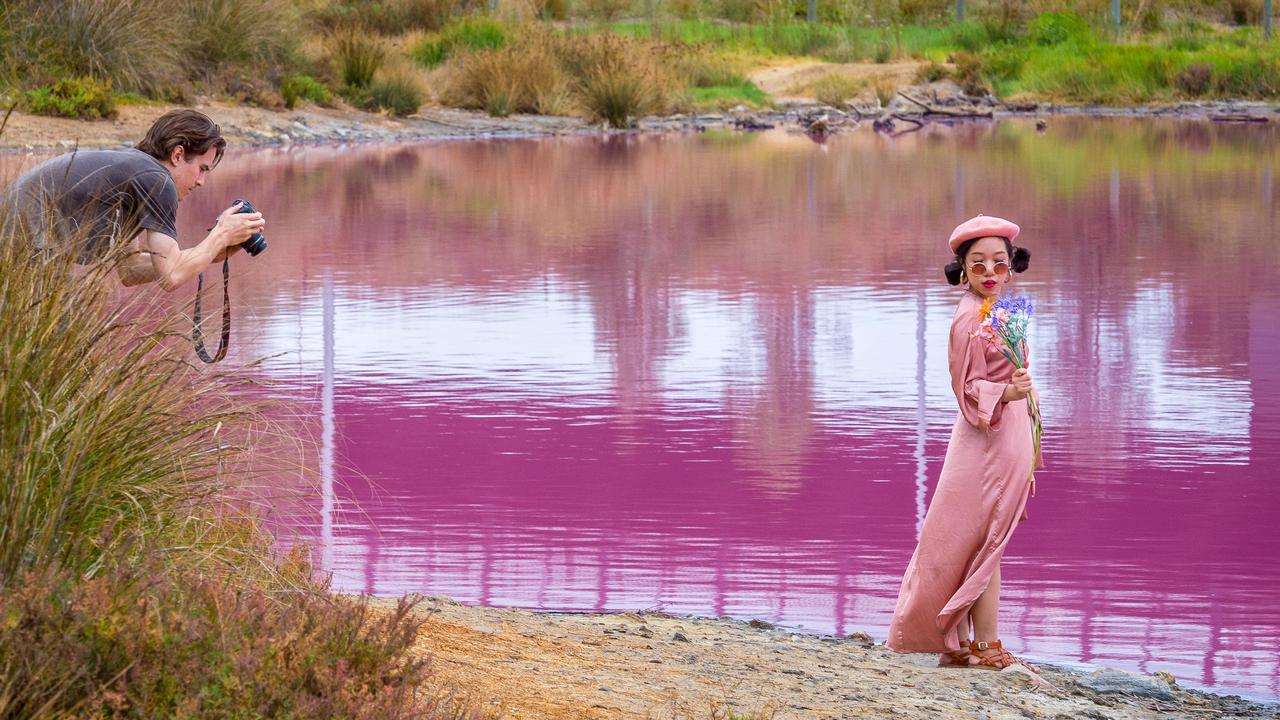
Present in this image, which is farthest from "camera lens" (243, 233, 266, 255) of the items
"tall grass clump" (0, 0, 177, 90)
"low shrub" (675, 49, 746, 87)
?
"low shrub" (675, 49, 746, 87)

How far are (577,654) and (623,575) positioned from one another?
131 cm

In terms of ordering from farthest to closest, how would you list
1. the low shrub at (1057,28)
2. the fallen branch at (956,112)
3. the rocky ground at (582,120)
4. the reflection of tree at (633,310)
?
the low shrub at (1057,28) < the fallen branch at (956,112) < the rocky ground at (582,120) < the reflection of tree at (633,310)

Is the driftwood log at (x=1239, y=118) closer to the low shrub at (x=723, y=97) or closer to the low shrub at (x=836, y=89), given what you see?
the low shrub at (x=836, y=89)

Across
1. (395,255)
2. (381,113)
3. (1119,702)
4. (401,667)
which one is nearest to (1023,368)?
(1119,702)

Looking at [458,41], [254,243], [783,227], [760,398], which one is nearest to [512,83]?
[458,41]

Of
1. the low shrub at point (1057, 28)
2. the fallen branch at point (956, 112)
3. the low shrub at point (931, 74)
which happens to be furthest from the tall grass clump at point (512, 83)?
the low shrub at point (1057, 28)

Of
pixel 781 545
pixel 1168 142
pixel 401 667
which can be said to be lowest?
pixel 1168 142

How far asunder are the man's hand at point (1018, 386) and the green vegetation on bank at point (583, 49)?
1753 cm

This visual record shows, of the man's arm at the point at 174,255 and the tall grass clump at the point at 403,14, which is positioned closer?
the man's arm at the point at 174,255

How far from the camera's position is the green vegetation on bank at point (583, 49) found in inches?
1080

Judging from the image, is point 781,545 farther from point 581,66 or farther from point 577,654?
point 581,66

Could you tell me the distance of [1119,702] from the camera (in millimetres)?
5270

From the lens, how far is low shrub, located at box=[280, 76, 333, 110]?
100ft

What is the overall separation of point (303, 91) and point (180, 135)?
2593 centimetres
